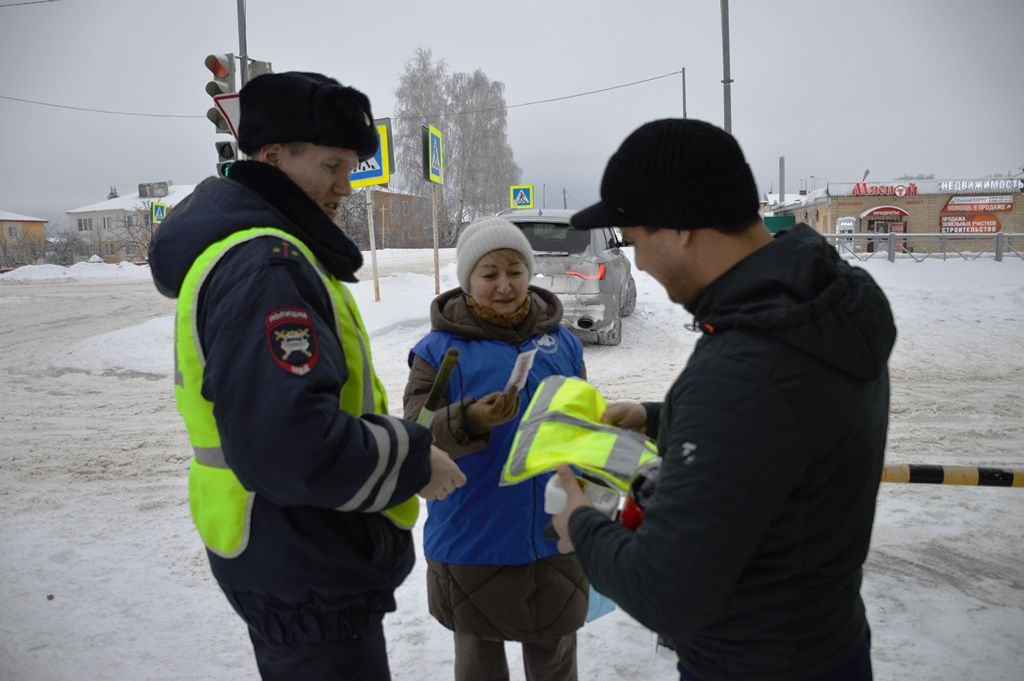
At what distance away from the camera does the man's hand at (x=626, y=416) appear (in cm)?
200

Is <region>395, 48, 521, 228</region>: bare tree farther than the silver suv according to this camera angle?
Yes

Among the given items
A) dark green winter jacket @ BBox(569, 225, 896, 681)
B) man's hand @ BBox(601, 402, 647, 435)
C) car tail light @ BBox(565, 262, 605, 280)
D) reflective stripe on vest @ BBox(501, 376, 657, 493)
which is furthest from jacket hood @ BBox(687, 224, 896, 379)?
car tail light @ BBox(565, 262, 605, 280)

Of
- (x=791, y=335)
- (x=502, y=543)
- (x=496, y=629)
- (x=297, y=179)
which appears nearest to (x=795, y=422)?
(x=791, y=335)

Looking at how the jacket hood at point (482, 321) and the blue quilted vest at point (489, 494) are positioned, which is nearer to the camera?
the blue quilted vest at point (489, 494)

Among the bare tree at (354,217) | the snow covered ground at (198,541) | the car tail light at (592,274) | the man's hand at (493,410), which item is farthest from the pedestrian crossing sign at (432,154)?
the bare tree at (354,217)

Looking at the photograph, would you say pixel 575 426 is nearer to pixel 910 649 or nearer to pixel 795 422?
pixel 795 422

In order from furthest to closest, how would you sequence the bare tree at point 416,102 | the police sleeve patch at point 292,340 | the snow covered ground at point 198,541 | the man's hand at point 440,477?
the bare tree at point 416,102
the snow covered ground at point 198,541
the man's hand at point 440,477
the police sleeve patch at point 292,340

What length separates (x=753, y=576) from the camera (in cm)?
138

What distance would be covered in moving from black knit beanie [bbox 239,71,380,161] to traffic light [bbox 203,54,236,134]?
6.83m

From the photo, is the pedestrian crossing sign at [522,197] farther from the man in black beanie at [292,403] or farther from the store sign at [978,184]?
the store sign at [978,184]

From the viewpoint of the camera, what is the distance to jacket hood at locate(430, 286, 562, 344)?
2737 millimetres

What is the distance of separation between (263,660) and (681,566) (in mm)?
1170

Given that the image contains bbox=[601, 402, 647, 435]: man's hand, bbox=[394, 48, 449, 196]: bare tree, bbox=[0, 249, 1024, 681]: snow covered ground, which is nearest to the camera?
bbox=[601, 402, 647, 435]: man's hand

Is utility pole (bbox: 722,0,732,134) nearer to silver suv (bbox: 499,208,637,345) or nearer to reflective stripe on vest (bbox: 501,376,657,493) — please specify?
silver suv (bbox: 499,208,637,345)
